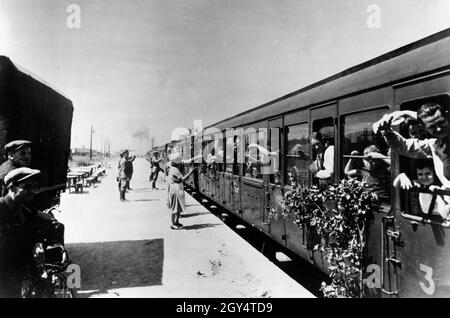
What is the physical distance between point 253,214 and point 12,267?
4.83m

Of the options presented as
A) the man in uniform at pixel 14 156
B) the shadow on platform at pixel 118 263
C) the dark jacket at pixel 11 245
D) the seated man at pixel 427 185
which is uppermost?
the man in uniform at pixel 14 156

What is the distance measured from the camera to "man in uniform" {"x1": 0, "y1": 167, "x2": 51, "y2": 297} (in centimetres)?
312

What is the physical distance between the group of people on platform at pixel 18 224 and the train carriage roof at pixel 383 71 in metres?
3.60

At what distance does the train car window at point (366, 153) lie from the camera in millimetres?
3402

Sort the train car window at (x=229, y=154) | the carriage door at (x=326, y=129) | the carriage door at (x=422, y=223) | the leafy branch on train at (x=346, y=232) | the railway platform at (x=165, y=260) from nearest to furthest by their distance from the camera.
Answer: the carriage door at (x=422, y=223), the leafy branch on train at (x=346, y=232), the carriage door at (x=326, y=129), the railway platform at (x=165, y=260), the train car window at (x=229, y=154)

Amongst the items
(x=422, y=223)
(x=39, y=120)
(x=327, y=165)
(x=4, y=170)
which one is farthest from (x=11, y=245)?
(x=422, y=223)

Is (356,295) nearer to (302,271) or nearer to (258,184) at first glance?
(302,271)

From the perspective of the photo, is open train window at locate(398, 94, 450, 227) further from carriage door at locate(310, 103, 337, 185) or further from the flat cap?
the flat cap

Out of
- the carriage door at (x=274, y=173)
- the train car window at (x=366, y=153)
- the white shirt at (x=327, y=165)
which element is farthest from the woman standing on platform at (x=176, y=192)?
the train car window at (x=366, y=153)

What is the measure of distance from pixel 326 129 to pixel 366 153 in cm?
102

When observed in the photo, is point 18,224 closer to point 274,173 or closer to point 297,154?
point 297,154

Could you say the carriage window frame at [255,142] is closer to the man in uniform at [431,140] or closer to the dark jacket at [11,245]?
the man in uniform at [431,140]
